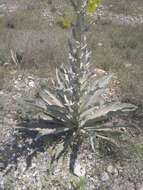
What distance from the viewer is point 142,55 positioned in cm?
795

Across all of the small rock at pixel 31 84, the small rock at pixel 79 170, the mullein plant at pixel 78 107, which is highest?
the mullein plant at pixel 78 107

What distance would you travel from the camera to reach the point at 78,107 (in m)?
4.86

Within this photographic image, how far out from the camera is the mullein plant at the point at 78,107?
15.1 ft

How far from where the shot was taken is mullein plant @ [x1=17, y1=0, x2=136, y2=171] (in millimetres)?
4605

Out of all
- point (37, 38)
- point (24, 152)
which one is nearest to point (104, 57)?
point (37, 38)

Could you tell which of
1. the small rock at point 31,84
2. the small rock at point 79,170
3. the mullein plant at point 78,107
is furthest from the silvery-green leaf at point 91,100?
the small rock at point 31,84

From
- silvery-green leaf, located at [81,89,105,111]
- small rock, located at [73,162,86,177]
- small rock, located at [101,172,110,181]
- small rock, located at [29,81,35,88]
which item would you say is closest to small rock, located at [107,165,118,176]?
small rock, located at [101,172,110,181]

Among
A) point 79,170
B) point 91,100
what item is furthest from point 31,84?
point 79,170

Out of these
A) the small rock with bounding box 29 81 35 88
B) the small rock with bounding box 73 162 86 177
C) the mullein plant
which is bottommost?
the small rock with bounding box 29 81 35 88

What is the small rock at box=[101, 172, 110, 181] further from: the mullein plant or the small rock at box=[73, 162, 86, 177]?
the mullein plant

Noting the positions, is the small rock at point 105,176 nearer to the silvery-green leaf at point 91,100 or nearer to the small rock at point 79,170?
the small rock at point 79,170

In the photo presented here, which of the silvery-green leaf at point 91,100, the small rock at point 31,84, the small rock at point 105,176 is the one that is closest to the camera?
the small rock at point 105,176

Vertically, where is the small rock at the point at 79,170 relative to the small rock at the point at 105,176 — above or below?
above

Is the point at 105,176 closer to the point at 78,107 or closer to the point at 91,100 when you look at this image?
the point at 78,107
